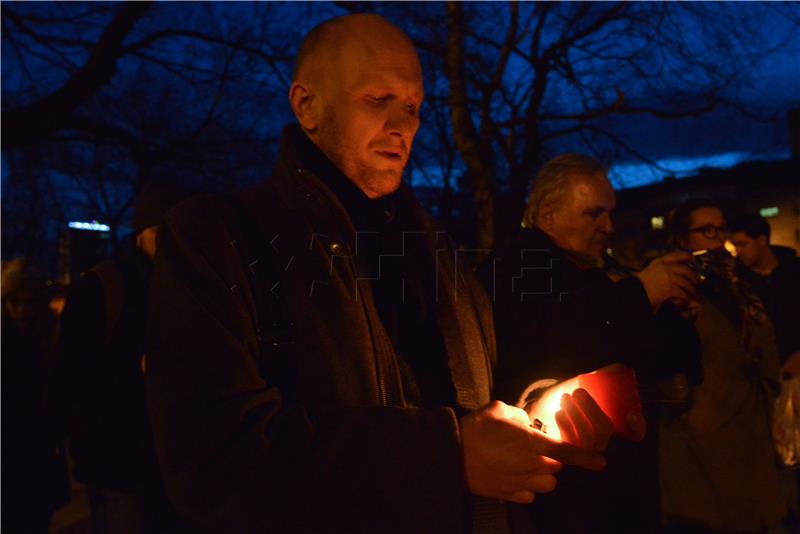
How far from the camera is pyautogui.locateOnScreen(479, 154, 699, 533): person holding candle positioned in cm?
186

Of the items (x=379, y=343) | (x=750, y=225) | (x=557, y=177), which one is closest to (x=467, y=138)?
(x=750, y=225)

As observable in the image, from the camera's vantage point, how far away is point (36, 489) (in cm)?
366

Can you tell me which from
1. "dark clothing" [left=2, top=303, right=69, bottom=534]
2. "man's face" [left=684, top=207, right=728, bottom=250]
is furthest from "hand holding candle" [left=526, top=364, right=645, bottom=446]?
"dark clothing" [left=2, top=303, right=69, bottom=534]

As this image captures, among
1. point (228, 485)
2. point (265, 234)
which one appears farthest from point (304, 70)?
point (228, 485)

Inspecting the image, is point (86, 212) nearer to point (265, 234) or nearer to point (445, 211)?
point (445, 211)

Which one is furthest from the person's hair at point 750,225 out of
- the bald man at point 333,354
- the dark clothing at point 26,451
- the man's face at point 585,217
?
the dark clothing at point 26,451

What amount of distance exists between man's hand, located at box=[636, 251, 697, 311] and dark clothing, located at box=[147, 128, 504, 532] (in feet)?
2.61

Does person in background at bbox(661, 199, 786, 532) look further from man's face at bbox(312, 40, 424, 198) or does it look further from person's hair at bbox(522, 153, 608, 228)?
man's face at bbox(312, 40, 424, 198)

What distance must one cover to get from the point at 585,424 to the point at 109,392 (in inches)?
100.0

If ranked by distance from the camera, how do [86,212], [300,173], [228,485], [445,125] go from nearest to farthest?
[228,485] → [300,173] → [445,125] → [86,212]

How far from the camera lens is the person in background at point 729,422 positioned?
12.5ft

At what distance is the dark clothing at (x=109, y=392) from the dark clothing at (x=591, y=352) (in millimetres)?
1852

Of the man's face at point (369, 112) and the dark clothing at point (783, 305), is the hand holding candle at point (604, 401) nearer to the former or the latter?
the man's face at point (369, 112)

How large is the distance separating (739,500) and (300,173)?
11.7 ft
